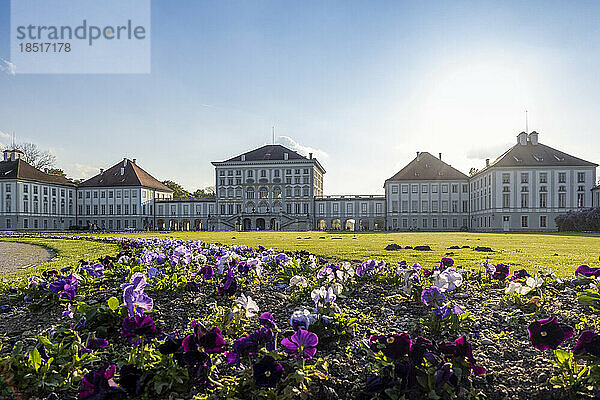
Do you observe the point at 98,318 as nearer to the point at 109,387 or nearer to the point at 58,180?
the point at 109,387

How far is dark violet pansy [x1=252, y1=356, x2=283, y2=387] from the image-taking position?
2320 mm

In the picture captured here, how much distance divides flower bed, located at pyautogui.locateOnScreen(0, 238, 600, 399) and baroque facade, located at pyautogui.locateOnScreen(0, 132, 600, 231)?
184ft

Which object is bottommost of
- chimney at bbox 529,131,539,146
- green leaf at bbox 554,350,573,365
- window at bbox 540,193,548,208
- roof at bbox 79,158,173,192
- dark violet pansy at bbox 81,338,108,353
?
dark violet pansy at bbox 81,338,108,353

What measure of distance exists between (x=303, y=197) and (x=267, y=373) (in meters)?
72.2

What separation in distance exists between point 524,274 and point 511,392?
8.61ft

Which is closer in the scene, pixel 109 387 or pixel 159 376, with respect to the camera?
pixel 109 387

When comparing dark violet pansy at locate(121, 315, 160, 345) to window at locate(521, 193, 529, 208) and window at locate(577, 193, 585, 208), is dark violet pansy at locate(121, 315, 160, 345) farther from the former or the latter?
window at locate(577, 193, 585, 208)

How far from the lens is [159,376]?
2574 mm

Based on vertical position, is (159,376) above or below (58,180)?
below

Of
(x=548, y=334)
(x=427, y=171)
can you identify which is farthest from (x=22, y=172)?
(x=548, y=334)

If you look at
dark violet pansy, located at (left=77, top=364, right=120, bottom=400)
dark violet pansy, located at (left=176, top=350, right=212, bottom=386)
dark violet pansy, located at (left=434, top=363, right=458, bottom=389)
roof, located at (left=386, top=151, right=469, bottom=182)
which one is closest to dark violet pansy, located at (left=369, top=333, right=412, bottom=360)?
dark violet pansy, located at (left=434, top=363, right=458, bottom=389)

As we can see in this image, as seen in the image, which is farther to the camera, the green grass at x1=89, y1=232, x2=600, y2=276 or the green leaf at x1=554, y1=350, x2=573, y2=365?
the green grass at x1=89, y1=232, x2=600, y2=276

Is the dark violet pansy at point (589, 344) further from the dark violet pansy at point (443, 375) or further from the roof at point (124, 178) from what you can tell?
the roof at point (124, 178)

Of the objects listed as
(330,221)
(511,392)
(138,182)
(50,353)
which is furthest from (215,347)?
(138,182)
